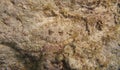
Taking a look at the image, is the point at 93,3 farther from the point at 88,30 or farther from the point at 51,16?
the point at 51,16

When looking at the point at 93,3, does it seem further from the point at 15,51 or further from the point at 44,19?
the point at 15,51

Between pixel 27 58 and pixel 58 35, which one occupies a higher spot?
pixel 58 35

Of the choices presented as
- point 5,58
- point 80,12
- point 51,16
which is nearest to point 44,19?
point 51,16

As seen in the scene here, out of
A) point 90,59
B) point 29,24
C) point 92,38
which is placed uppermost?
point 29,24

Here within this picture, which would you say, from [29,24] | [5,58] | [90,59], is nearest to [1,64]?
[5,58]

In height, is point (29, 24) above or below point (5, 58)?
above

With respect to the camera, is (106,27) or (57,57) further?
(106,27)
